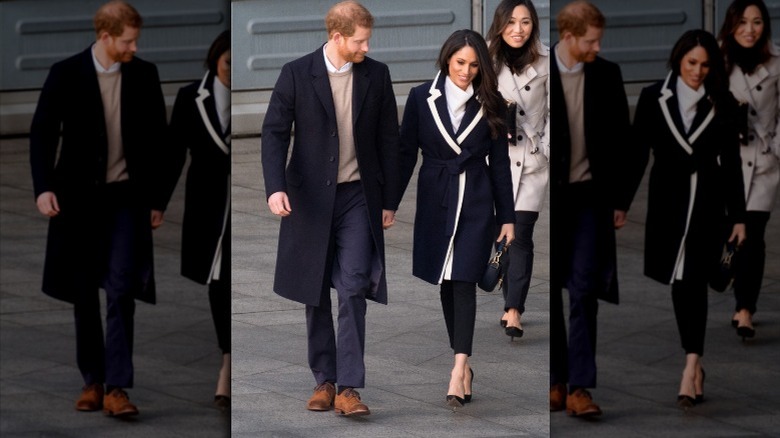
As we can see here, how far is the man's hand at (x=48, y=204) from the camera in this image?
585 centimetres

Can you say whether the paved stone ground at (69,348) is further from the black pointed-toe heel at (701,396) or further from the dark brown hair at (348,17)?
the black pointed-toe heel at (701,396)

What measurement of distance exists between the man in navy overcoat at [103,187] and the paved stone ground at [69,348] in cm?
4

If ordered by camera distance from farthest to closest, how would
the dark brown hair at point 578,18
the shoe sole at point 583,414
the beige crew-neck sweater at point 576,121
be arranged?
the shoe sole at point 583,414 → the beige crew-neck sweater at point 576,121 → the dark brown hair at point 578,18

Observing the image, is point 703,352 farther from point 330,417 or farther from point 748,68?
point 330,417

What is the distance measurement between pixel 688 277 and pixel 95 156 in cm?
231

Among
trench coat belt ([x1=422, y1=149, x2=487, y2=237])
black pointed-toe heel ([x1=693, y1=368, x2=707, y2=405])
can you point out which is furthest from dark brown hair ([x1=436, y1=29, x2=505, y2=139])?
black pointed-toe heel ([x1=693, y1=368, x2=707, y2=405])

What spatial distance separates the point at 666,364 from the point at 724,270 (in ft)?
1.42

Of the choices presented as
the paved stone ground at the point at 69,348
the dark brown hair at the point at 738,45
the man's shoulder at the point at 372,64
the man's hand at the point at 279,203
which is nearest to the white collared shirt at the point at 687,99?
the dark brown hair at the point at 738,45

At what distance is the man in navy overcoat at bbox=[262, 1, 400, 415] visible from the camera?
5.87 m

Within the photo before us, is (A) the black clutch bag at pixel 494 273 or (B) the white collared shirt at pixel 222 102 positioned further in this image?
(A) the black clutch bag at pixel 494 273

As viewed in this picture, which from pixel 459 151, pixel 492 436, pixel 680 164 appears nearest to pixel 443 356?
pixel 492 436

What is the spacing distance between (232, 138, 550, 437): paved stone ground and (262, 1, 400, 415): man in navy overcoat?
62 mm

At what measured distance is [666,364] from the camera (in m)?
5.89

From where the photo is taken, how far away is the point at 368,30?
5.83 meters
